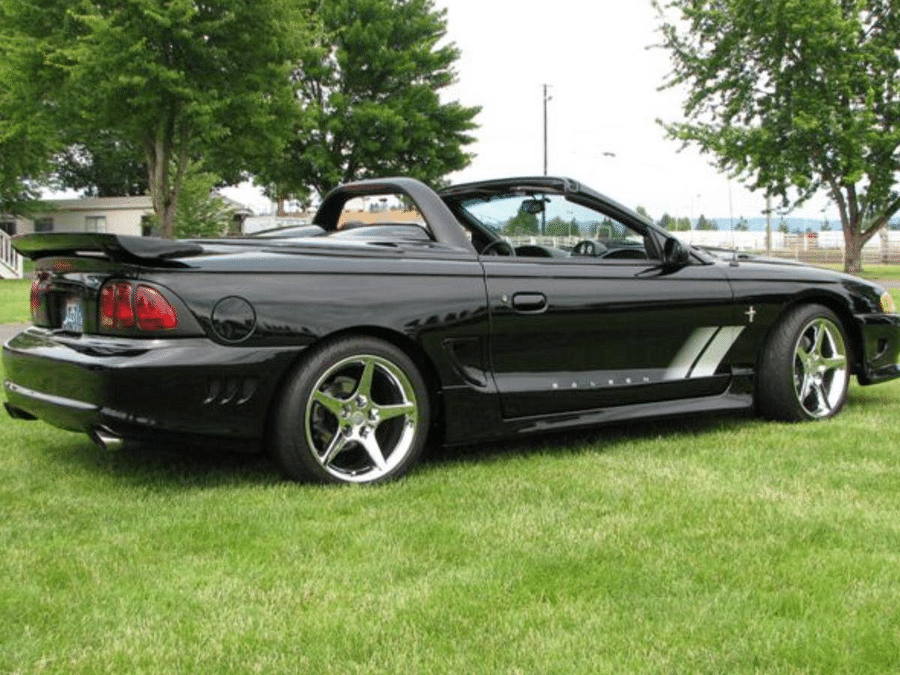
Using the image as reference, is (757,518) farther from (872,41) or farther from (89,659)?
(872,41)

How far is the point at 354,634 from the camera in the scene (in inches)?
91.2

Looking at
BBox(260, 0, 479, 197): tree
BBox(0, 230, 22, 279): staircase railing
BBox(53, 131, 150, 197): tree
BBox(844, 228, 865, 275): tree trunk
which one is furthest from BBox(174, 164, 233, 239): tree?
BBox(844, 228, 865, 275): tree trunk

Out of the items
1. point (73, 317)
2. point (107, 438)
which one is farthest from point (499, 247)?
point (107, 438)

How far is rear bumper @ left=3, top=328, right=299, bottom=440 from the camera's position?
346 cm

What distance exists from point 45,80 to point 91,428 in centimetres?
2019

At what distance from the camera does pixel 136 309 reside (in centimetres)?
354

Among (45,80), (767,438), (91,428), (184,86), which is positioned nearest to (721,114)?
(184,86)

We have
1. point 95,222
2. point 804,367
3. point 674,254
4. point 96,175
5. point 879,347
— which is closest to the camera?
point 674,254

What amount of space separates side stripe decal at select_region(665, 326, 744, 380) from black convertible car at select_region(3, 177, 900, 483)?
0.4 inches

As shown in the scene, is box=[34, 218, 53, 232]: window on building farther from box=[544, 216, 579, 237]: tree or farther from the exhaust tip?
the exhaust tip

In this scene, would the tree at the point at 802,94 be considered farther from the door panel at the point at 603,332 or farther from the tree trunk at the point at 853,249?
the door panel at the point at 603,332

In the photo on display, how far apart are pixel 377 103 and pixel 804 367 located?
2937 cm

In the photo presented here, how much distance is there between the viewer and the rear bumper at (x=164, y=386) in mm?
3459

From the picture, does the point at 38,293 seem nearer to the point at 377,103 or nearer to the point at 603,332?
the point at 603,332
